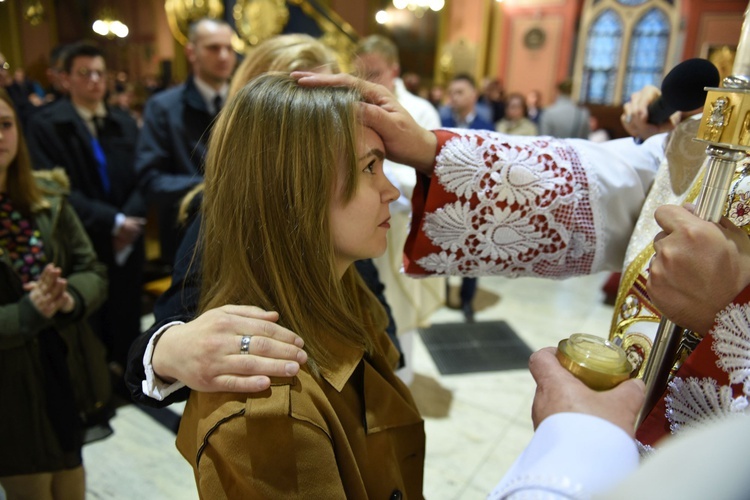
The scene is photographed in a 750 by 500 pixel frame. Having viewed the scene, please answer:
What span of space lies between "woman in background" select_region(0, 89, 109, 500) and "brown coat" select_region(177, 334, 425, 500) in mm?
953

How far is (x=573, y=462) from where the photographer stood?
51cm

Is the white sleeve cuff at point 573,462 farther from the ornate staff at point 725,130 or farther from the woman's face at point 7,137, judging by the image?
the woman's face at point 7,137

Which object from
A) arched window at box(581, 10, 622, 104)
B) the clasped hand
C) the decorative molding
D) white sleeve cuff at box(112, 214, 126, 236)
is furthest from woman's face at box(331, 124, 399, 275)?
arched window at box(581, 10, 622, 104)

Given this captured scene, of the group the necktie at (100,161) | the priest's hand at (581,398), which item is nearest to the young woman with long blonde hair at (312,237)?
the priest's hand at (581,398)

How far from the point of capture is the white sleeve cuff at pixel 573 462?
50 centimetres

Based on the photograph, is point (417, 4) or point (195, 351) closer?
point (195, 351)

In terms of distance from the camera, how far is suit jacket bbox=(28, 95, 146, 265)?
253cm

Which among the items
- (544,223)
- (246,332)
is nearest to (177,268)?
(246,332)

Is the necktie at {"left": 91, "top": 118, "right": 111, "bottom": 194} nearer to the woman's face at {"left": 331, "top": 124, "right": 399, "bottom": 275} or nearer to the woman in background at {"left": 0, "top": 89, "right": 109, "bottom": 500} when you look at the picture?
the woman in background at {"left": 0, "top": 89, "right": 109, "bottom": 500}

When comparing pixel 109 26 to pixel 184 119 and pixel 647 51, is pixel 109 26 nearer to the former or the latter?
pixel 184 119

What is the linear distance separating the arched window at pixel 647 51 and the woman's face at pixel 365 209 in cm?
1239

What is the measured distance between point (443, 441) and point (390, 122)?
6.01ft

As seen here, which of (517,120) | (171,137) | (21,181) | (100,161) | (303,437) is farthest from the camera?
(517,120)

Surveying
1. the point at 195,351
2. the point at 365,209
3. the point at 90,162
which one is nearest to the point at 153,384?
the point at 195,351
